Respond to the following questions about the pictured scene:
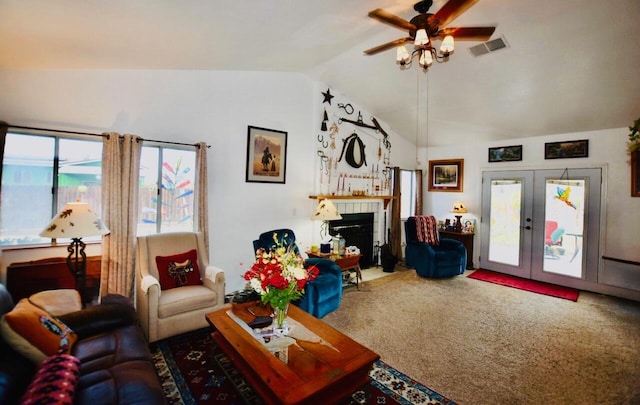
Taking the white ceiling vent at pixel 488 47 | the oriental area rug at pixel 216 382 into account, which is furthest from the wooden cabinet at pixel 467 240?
the oriental area rug at pixel 216 382

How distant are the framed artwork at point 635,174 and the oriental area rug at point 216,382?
4471 mm

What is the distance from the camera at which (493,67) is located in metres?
3.71

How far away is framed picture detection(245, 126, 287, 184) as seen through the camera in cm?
427

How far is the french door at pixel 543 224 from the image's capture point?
4.66 m

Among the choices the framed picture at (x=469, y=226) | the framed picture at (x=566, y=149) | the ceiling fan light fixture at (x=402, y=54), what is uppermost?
the ceiling fan light fixture at (x=402, y=54)

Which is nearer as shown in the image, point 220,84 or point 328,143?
point 220,84

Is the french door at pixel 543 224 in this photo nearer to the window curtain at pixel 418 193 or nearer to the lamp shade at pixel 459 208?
the lamp shade at pixel 459 208

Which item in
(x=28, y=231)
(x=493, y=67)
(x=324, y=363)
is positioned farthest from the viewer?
(x=493, y=67)

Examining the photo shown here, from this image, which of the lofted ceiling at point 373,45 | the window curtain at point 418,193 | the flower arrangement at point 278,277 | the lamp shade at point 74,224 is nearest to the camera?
the flower arrangement at point 278,277

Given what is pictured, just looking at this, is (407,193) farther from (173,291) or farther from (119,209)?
(119,209)

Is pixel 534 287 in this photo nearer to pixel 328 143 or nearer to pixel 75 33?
pixel 328 143

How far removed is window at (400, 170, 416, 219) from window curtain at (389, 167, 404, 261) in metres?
0.54

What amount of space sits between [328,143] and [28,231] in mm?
3997

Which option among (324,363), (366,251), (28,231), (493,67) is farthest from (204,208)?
(493,67)
